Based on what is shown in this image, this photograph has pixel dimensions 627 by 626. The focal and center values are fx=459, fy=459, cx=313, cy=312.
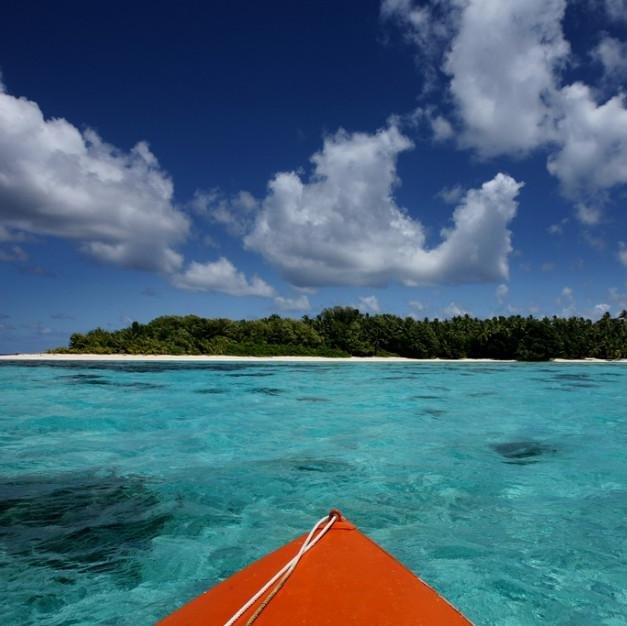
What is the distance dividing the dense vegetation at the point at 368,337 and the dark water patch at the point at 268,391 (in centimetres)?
2463

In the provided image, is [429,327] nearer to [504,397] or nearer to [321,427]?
[504,397]

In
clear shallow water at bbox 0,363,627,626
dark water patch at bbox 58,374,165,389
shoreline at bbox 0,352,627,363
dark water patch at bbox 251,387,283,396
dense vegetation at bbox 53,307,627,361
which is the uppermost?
dense vegetation at bbox 53,307,627,361

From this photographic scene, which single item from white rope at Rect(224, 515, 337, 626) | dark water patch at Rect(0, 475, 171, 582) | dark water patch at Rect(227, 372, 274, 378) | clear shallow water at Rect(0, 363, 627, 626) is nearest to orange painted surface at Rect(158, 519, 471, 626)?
white rope at Rect(224, 515, 337, 626)

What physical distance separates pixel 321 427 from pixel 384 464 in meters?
4.10

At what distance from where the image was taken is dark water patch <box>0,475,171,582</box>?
16.8 ft

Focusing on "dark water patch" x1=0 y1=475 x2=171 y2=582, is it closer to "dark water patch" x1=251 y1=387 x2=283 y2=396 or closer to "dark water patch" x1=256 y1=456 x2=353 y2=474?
"dark water patch" x1=256 y1=456 x2=353 y2=474

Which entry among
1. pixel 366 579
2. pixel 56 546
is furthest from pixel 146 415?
pixel 366 579

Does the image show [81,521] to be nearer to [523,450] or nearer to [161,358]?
[523,450]

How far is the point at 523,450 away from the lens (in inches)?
427

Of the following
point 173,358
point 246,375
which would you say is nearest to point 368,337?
point 173,358

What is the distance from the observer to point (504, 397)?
68.2ft

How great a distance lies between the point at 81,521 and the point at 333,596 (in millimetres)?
4893

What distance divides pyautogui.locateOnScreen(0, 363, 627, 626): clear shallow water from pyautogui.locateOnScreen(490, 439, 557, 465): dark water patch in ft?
0.25

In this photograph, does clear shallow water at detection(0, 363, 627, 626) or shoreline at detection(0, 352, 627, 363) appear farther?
shoreline at detection(0, 352, 627, 363)
